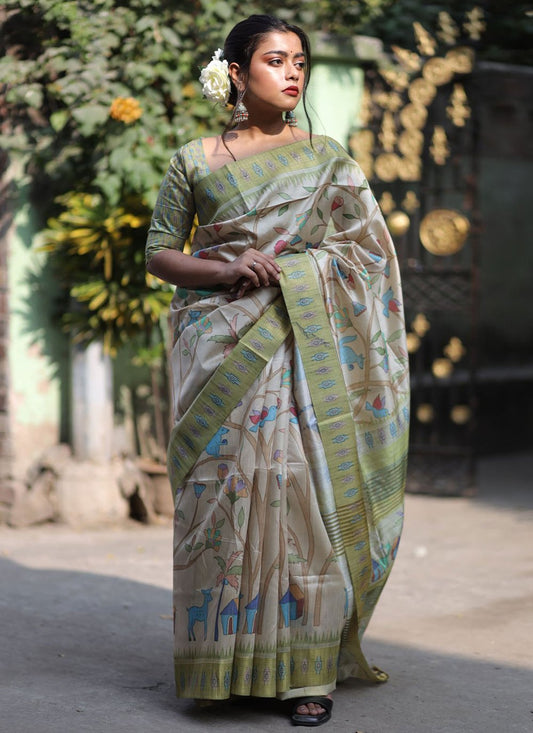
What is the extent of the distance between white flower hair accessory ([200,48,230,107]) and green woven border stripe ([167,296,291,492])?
610 millimetres

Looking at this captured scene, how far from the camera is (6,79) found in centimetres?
581

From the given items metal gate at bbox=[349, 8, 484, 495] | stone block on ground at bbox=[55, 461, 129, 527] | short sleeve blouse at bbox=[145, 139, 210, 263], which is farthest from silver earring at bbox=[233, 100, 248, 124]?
metal gate at bbox=[349, 8, 484, 495]

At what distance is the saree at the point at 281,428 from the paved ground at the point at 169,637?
0.21 m

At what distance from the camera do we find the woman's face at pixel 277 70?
Result: 314 centimetres

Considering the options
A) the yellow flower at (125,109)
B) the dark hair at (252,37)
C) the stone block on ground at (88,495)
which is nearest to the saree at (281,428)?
the dark hair at (252,37)

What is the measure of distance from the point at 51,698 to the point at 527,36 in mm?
6279

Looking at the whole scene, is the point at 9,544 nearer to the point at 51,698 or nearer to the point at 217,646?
the point at 51,698

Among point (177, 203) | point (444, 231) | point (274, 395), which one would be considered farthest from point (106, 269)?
point (274, 395)

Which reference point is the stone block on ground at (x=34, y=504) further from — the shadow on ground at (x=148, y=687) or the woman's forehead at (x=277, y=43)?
the woman's forehead at (x=277, y=43)

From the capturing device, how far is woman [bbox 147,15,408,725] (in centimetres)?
304

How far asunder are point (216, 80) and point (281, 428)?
100cm

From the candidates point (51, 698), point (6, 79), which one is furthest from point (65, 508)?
point (51, 698)

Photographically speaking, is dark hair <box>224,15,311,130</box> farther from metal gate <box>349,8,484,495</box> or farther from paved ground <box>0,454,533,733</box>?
metal gate <box>349,8,484,495</box>

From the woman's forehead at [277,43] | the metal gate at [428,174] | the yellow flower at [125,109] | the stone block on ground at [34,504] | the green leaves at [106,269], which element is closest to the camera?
the woman's forehead at [277,43]
